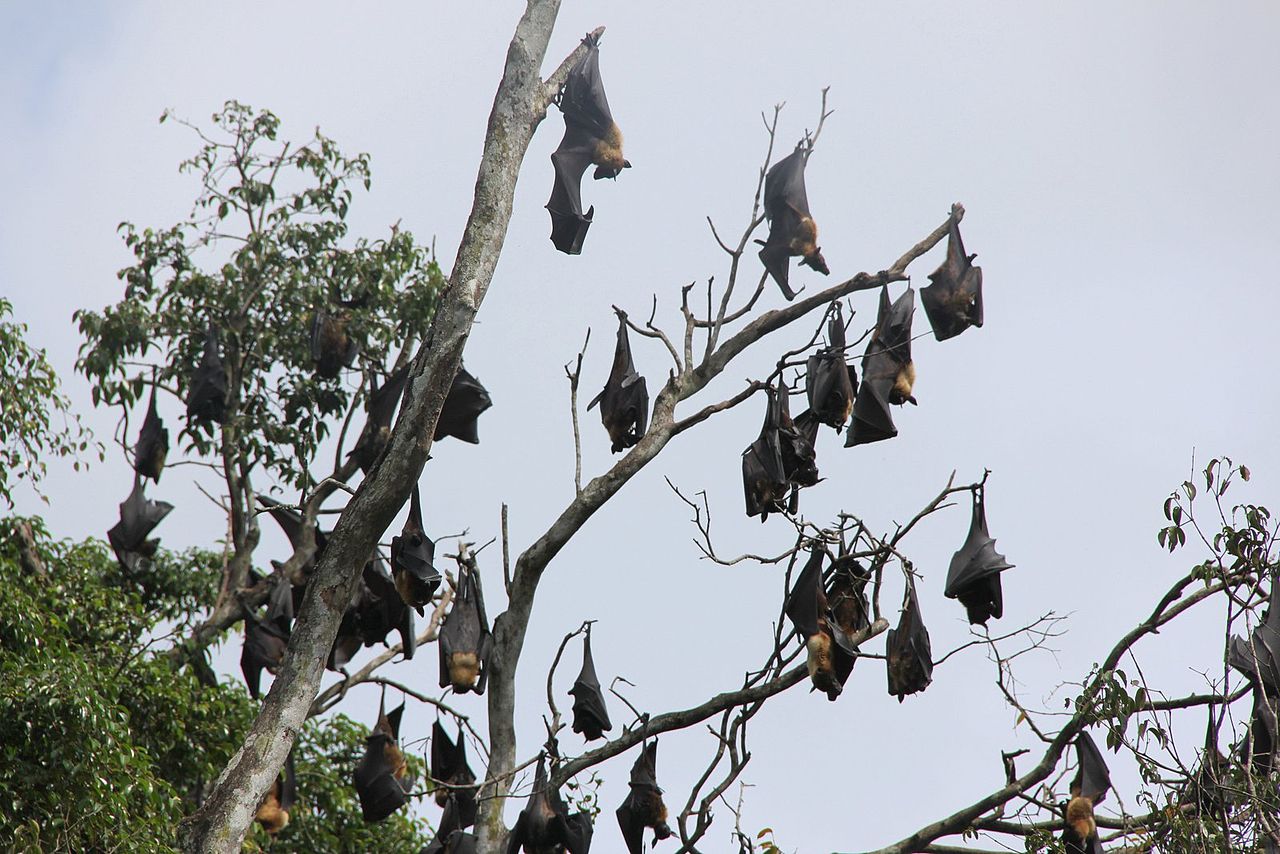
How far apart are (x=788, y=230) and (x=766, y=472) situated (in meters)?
1.41

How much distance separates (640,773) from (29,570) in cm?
615

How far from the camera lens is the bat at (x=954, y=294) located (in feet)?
26.9

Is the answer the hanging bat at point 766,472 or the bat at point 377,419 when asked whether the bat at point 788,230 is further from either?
the bat at point 377,419

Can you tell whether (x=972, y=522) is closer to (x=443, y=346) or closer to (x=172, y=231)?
(x=443, y=346)

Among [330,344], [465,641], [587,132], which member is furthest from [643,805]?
[330,344]

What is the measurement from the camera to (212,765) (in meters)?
11.5

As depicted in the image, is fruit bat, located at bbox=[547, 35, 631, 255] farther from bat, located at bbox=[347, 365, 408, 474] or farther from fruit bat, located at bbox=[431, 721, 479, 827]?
bat, located at bbox=[347, 365, 408, 474]

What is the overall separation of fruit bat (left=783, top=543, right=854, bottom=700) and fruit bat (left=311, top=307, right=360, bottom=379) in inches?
271

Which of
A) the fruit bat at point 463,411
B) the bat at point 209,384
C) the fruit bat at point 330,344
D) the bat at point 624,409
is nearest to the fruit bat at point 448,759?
the fruit bat at point 463,411

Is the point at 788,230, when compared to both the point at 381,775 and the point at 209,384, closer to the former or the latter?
the point at 381,775

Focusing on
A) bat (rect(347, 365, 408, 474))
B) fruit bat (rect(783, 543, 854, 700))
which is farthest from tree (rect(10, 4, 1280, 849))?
bat (rect(347, 365, 408, 474))

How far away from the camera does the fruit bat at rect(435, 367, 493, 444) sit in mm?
9297

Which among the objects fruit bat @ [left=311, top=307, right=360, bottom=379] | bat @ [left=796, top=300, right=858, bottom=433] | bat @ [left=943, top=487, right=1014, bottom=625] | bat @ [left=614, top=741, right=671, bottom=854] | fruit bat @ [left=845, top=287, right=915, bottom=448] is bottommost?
bat @ [left=614, top=741, right=671, bottom=854]

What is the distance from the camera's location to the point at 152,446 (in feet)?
45.7
